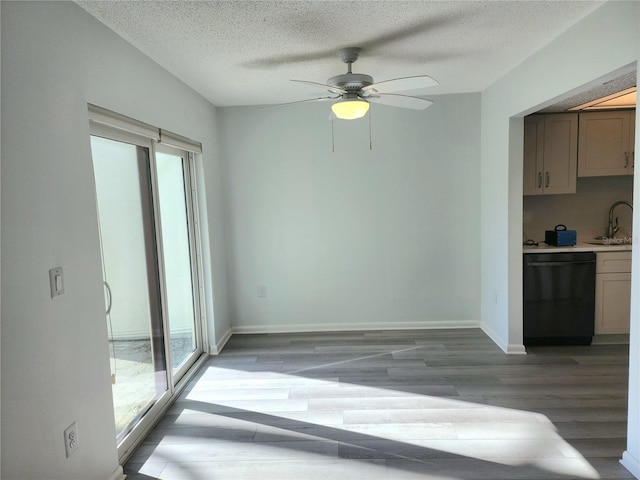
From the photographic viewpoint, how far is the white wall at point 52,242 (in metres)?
1.54

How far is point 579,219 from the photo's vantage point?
14.6ft

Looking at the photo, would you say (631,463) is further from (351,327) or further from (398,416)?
(351,327)

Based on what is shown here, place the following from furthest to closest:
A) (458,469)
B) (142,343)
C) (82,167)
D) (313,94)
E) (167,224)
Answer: (313,94) → (167,224) → (142,343) → (458,469) → (82,167)

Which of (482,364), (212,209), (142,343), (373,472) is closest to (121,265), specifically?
(142,343)

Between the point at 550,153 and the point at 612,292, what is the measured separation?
1456mm

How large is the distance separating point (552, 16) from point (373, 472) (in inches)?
111

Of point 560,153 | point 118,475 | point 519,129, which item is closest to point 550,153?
point 560,153

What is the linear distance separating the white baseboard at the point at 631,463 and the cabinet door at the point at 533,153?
100 inches

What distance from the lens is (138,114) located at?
2598 millimetres

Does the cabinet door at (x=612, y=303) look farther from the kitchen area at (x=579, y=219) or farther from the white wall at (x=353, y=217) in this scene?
the white wall at (x=353, y=217)

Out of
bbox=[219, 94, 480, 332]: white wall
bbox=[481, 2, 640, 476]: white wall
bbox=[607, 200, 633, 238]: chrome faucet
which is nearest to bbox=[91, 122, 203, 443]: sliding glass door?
Result: bbox=[219, 94, 480, 332]: white wall

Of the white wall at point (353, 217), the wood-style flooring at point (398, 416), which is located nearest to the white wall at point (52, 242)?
the wood-style flooring at point (398, 416)

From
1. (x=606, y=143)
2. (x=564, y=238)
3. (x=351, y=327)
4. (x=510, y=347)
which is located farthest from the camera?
(x=351, y=327)

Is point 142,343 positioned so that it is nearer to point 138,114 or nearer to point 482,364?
point 138,114
